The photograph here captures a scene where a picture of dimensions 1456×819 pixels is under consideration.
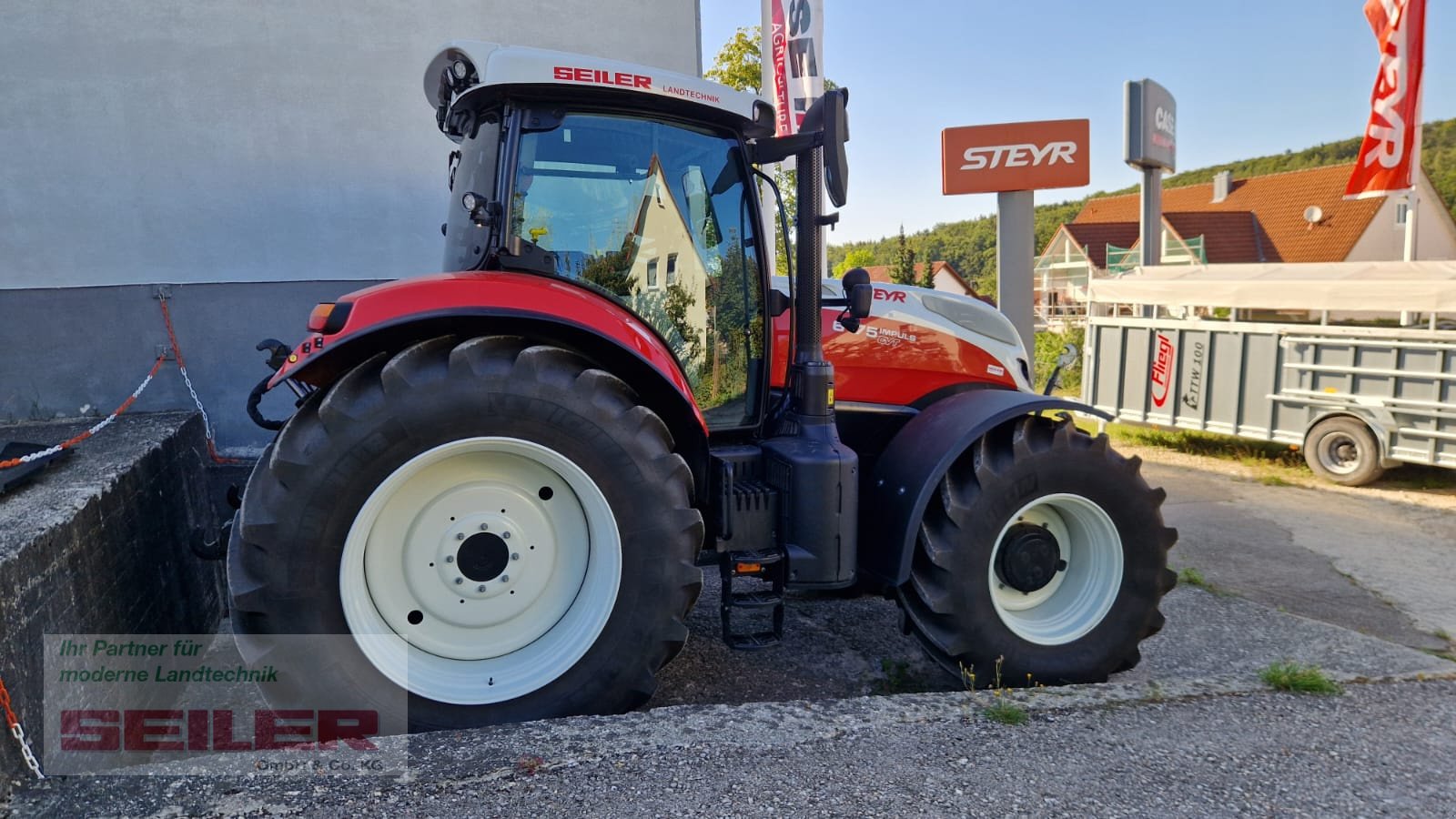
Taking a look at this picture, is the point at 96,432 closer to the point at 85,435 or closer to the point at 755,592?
the point at 85,435

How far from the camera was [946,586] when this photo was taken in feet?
10.8

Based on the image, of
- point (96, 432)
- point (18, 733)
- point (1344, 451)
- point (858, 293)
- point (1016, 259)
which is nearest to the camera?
point (18, 733)

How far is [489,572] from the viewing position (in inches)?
114

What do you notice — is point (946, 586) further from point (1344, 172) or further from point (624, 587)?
point (1344, 172)

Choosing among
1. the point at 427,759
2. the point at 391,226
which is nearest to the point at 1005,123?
the point at 391,226

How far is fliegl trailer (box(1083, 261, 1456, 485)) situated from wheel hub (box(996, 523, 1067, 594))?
7294 mm

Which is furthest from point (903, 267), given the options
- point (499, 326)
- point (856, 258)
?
point (499, 326)

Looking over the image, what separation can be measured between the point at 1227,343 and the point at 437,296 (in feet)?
32.1

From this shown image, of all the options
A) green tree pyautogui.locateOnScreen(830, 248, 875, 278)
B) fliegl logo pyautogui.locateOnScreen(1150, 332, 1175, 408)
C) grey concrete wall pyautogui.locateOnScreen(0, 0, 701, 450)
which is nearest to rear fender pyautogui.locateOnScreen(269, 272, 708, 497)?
grey concrete wall pyautogui.locateOnScreen(0, 0, 701, 450)

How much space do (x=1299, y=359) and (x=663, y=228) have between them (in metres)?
8.82

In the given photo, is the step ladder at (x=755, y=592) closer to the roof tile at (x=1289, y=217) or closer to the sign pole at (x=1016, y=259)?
the sign pole at (x=1016, y=259)

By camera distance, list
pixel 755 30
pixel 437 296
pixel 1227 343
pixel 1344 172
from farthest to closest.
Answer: pixel 1344 172, pixel 755 30, pixel 1227 343, pixel 437 296

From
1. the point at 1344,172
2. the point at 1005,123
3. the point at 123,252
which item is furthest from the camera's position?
the point at 1344,172

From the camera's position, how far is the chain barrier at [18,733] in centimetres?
211
